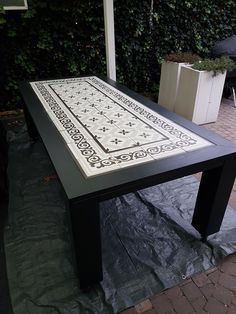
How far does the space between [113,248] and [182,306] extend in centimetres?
52

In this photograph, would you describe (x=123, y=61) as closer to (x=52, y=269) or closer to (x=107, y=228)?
(x=107, y=228)

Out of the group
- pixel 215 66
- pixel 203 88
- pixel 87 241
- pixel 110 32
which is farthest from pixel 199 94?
pixel 87 241

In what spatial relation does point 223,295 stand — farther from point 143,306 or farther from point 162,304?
point 143,306

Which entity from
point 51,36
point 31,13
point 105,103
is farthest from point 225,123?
point 31,13

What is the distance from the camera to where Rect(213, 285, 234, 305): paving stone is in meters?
1.32

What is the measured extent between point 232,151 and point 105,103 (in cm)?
109

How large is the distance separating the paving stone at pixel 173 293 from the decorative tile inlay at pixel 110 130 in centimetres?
76

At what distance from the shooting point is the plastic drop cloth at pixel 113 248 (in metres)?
1.32

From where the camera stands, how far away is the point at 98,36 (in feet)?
12.1

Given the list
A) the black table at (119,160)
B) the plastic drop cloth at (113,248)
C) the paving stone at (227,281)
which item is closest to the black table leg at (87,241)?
the black table at (119,160)

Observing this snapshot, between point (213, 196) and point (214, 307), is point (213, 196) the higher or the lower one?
the higher one

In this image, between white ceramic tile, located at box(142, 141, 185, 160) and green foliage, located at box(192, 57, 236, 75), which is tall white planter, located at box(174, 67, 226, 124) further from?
white ceramic tile, located at box(142, 141, 185, 160)

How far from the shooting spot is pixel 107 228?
1.74 m

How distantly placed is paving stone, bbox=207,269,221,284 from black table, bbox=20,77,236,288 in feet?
0.75
